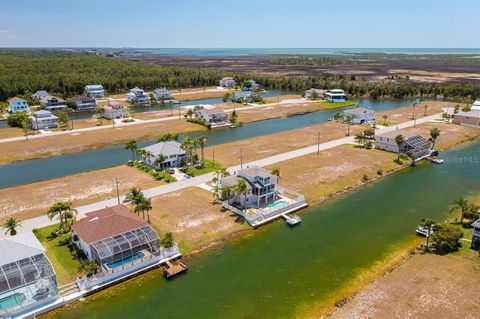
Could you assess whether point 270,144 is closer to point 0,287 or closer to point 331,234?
point 331,234

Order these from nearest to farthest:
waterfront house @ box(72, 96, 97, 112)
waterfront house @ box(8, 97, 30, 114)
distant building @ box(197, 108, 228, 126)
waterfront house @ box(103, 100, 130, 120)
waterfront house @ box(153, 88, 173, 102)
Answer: distant building @ box(197, 108, 228, 126), waterfront house @ box(103, 100, 130, 120), waterfront house @ box(8, 97, 30, 114), waterfront house @ box(72, 96, 97, 112), waterfront house @ box(153, 88, 173, 102)

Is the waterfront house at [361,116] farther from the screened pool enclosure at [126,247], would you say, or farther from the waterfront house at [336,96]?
the screened pool enclosure at [126,247]

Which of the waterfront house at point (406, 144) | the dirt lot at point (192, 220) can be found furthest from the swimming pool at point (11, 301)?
the waterfront house at point (406, 144)

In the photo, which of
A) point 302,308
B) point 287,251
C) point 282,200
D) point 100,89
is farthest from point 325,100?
point 302,308

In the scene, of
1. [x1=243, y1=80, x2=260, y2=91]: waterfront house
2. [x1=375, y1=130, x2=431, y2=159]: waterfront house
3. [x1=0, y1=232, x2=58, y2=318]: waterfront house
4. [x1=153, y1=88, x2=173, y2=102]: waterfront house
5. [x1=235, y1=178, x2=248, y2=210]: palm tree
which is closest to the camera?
[x1=0, y1=232, x2=58, y2=318]: waterfront house

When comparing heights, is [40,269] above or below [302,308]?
above

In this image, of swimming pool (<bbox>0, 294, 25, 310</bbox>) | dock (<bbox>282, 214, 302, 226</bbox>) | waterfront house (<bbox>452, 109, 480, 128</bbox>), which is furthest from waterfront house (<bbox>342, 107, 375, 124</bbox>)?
swimming pool (<bbox>0, 294, 25, 310</bbox>)

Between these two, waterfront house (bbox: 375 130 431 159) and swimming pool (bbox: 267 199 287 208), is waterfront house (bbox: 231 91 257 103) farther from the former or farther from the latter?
swimming pool (bbox: 267 199 287 208)
